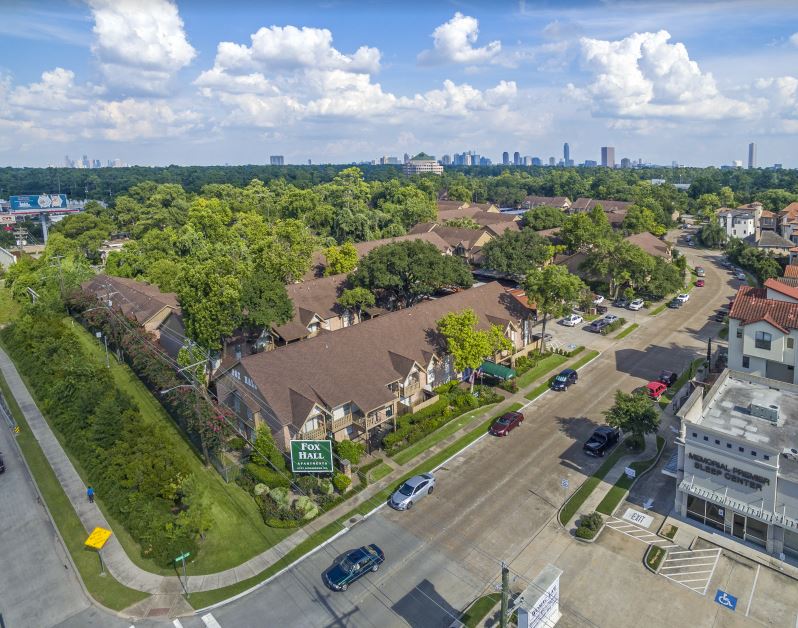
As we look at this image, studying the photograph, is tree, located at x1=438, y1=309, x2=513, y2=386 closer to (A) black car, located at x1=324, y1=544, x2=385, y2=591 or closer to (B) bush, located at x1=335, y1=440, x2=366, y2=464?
(B) bush, located at x1=335, y1=440, x2=366, y2=464

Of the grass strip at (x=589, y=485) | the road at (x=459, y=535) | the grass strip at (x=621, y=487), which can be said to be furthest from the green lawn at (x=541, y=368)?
the grass strip at (x=621, y=487)

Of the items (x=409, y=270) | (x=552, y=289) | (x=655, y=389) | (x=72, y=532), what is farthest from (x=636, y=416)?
(x=72, y=532)

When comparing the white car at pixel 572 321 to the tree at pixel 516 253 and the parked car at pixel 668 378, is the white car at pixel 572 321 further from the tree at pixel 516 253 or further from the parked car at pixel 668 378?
the parked car at pixel 668 378

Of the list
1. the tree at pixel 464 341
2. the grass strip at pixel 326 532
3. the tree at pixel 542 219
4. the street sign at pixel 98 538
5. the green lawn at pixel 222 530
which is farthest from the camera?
the tree at pixel 542 219

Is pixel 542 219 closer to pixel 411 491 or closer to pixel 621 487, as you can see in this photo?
pixel 621 487

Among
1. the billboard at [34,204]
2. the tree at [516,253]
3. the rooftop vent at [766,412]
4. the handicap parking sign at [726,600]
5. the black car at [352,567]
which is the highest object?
the billboard at [34,204]

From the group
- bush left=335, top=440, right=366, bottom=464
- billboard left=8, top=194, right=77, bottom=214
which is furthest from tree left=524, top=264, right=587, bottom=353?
billboard left=8, top=194, right=77, bottom=214
